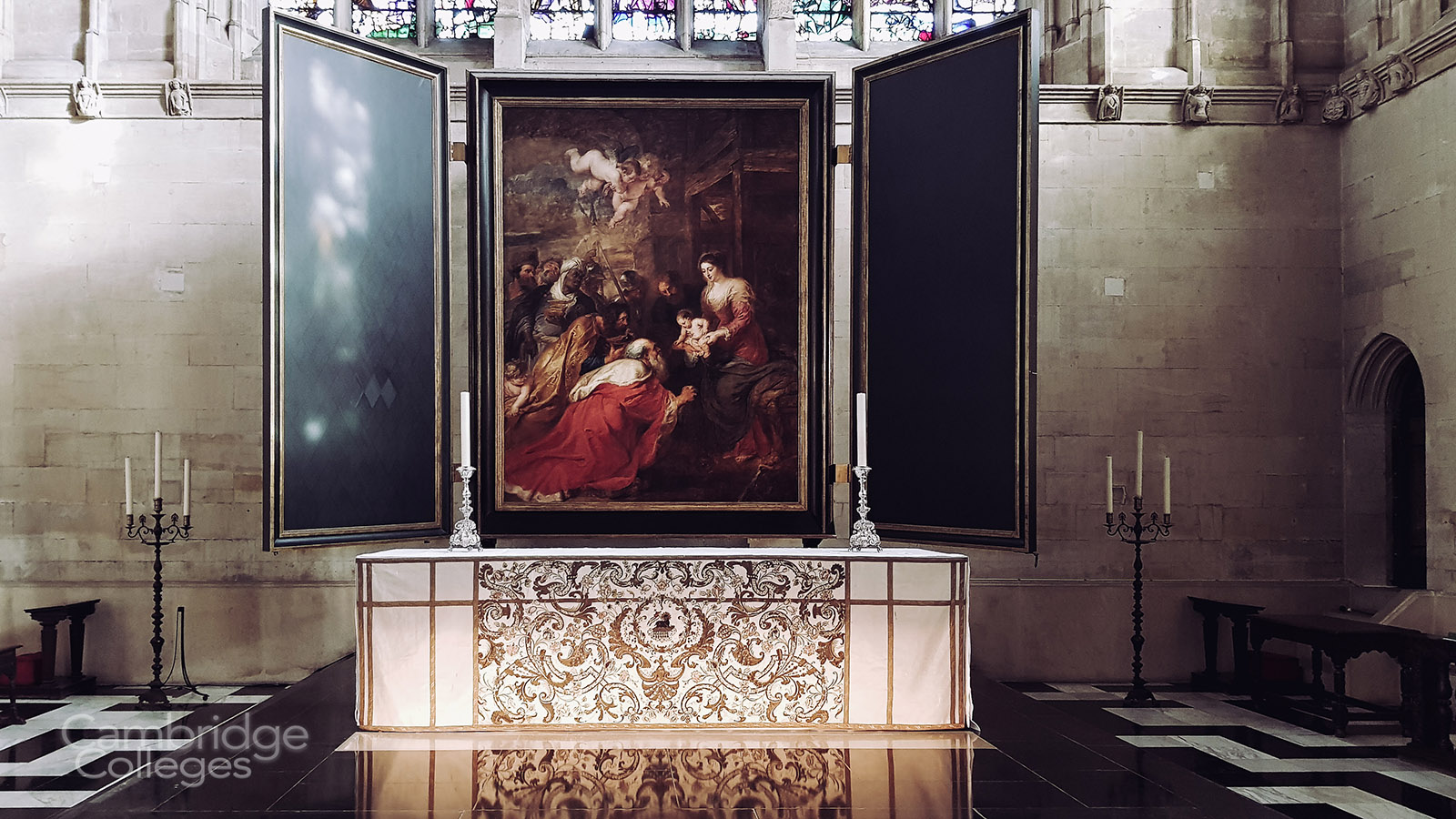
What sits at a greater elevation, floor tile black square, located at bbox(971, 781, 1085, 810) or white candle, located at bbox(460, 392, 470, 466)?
white candle, located at bbox(460, 392, 470, 466)

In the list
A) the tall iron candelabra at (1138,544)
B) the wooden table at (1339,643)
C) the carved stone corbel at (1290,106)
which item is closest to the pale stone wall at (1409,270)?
the carved stone corbel at (1290,106)

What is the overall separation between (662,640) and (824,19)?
630 cm

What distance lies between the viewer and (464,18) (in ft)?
31.7

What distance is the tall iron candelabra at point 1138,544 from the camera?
26.9 ft

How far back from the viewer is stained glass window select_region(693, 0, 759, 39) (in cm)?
971

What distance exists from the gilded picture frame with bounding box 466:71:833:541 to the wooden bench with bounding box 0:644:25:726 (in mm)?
3514

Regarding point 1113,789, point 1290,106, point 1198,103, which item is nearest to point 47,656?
point 1113,789

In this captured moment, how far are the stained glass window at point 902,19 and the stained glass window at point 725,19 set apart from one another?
112 centimetres

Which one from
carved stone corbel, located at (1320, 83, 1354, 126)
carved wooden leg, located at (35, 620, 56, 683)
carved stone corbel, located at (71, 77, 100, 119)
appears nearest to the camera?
carved wooden leg, located at (35, 620, 56, 683)

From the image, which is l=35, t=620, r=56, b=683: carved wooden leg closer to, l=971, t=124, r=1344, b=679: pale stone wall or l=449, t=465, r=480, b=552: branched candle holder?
l=449, t=465, r=480, b=552: branched candle holder

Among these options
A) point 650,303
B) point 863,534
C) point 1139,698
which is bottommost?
point 1139,698

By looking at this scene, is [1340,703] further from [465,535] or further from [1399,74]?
[465,535]

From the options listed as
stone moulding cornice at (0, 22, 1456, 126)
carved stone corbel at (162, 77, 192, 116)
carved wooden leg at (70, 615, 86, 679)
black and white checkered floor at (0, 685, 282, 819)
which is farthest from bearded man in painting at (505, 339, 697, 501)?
carved stone corbel at (162, 77, 192, 116)

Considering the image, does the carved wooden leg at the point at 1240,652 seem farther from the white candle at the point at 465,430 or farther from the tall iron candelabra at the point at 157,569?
the tall iron candelabra at the point at 157,569
